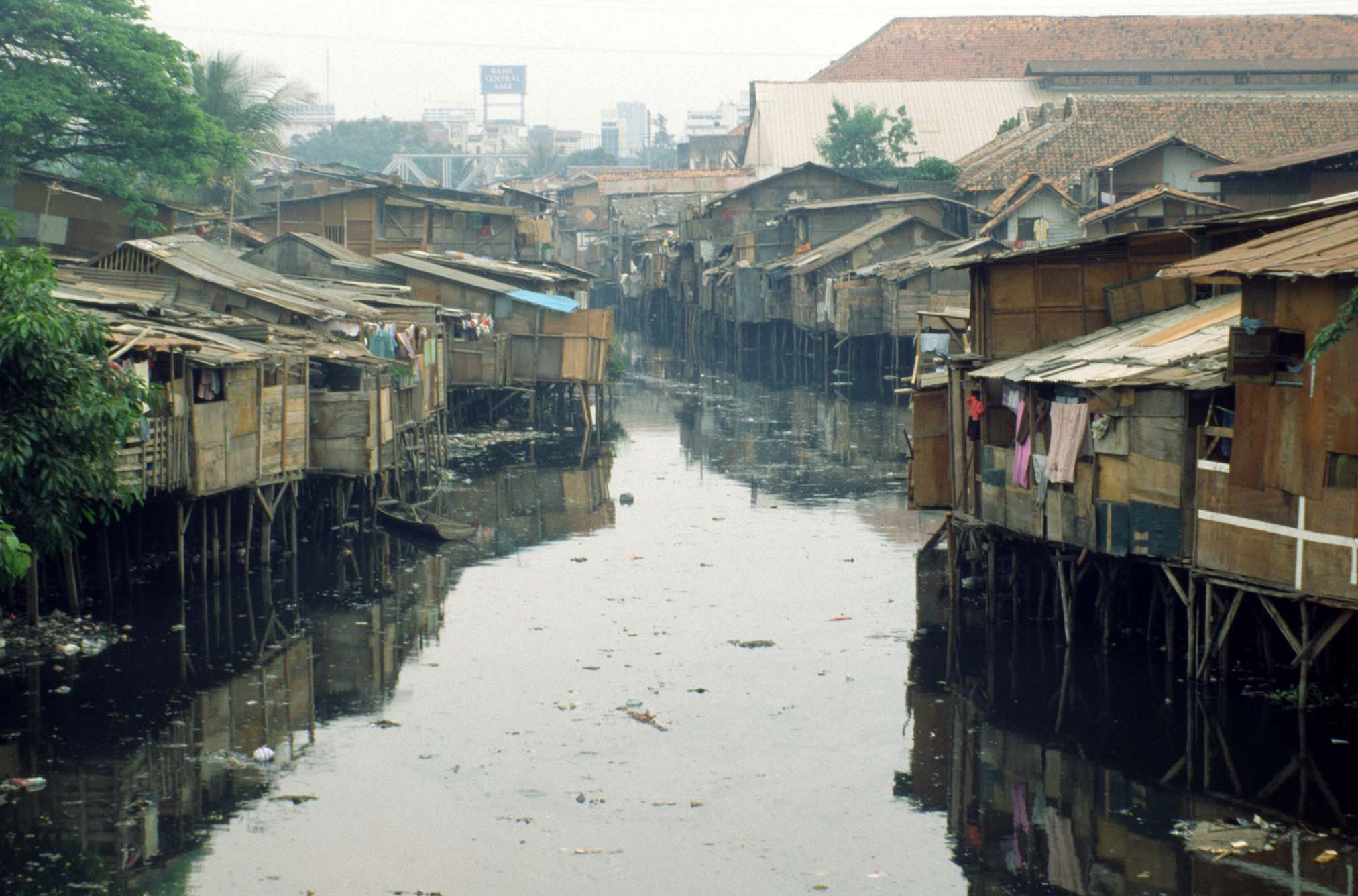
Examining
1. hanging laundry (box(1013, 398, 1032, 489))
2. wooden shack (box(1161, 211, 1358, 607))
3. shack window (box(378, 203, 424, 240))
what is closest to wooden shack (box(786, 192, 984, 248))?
shack window (box(378, 203, 424, 240))

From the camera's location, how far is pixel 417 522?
2097cm

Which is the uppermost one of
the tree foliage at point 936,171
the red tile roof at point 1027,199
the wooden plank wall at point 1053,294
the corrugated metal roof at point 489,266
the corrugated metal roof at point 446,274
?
the tree foliage at point 936,171

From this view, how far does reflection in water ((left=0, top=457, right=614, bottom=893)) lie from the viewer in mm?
10652

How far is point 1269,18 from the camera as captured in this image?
6234 cm

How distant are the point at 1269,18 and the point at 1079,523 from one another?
5535cm

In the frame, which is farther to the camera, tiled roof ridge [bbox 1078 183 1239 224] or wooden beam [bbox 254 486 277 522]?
tiled roof ridge [bbox 1078 183 1239 224]

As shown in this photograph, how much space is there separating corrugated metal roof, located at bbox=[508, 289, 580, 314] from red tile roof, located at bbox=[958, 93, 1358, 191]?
1563cm

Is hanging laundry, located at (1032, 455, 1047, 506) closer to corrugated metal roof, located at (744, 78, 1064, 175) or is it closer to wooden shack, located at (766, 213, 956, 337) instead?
wooden shack, located at (766, 213, 956, 337)

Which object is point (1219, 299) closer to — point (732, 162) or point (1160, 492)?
point (1160, 492)

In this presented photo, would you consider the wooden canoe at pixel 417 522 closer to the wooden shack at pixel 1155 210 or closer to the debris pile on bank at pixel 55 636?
the debris pile on bank at pixel 55 636

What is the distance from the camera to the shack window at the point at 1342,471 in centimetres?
1152

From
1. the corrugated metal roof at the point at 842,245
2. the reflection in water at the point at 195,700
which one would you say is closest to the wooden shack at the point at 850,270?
the corrugated metal roof at the point at 842,245

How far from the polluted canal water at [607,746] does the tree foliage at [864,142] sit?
37362 millimetres

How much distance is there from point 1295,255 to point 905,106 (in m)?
49.2
